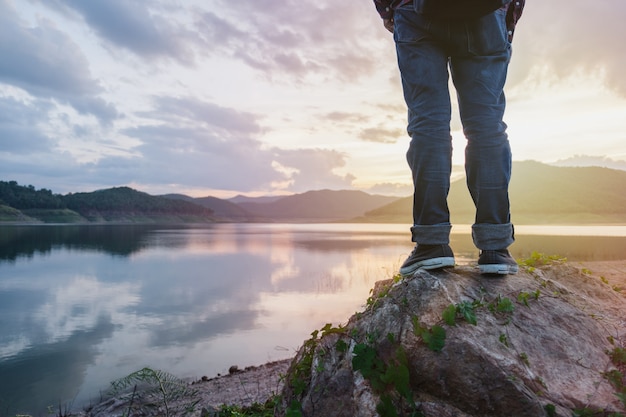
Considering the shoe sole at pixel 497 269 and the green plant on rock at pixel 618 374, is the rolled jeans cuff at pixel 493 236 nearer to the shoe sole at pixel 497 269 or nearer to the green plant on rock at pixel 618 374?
the shoe sole at pixel 497 269

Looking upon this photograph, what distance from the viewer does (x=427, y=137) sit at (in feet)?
9.47

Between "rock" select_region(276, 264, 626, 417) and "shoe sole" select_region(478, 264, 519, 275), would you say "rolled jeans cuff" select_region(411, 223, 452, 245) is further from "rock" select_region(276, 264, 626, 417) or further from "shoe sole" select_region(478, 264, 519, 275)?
"shoe sole" select_region(478, 264, 519, 275)

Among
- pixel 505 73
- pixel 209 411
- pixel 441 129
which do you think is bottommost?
pixel 209 411

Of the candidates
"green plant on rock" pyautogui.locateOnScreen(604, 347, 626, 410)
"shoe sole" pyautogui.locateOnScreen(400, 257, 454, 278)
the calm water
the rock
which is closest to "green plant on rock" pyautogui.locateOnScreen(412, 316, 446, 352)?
the rock

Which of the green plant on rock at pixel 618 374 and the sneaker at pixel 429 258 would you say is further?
the sneaker at pixel 429 258

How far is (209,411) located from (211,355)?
6820 mm

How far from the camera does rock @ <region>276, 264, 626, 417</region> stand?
210 centimetres

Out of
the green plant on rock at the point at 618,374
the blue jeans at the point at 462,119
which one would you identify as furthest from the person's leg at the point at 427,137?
the green plant on rock at the point at 618,374

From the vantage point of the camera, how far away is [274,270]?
1110 inches

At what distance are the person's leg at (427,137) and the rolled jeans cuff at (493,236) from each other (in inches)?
9.7

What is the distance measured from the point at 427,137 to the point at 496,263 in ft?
3.56

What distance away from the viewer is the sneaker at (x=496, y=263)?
9.71ft

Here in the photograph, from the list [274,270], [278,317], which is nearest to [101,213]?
[274,270]

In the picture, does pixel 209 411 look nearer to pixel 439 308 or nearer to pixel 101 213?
pixel 439 308
